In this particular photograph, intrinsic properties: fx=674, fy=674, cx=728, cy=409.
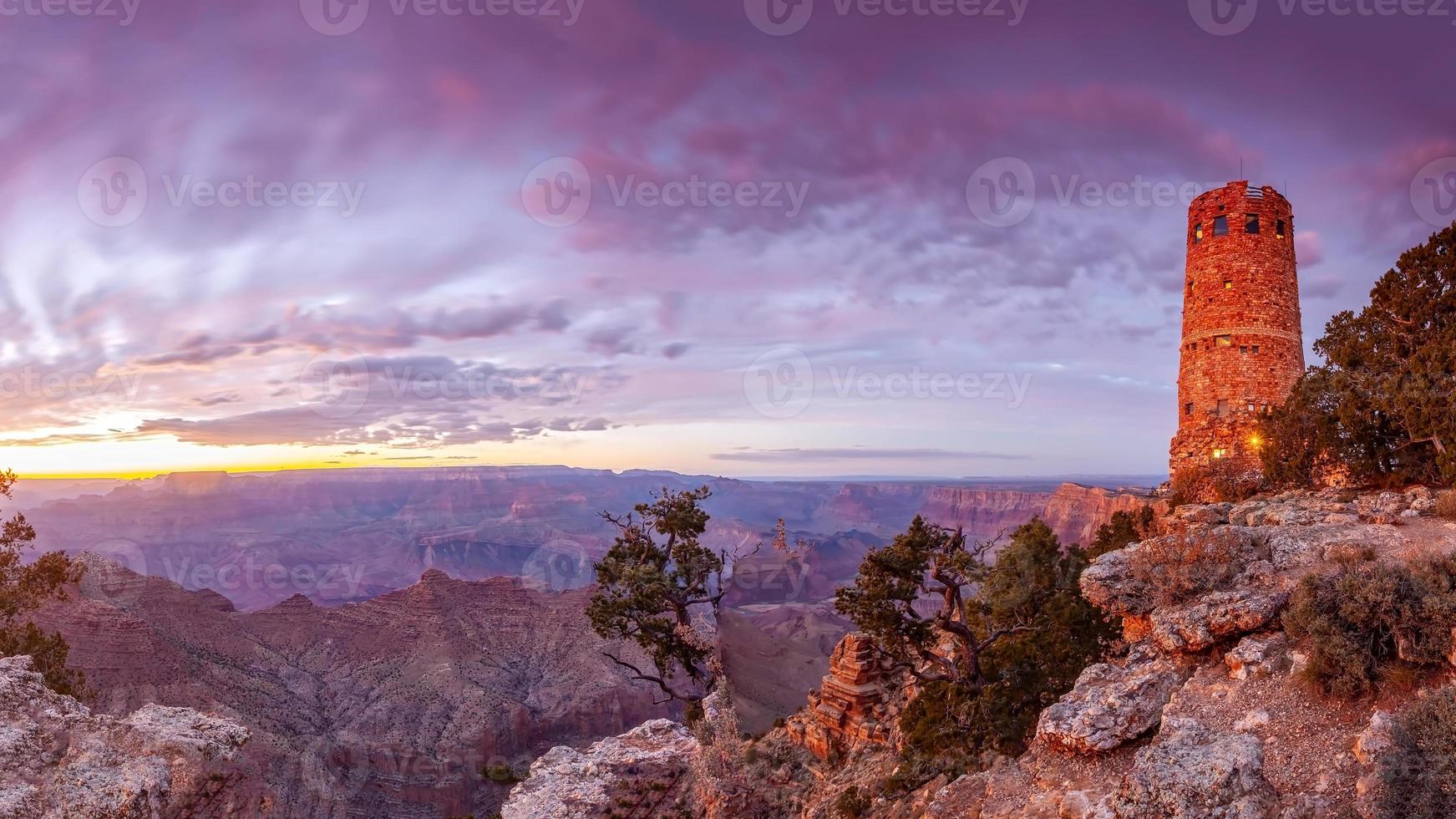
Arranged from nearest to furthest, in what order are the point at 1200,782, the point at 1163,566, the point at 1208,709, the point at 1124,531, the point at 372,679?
1. the point at 1200,782
2. the point at 1208,709
3. the point at 1163,566
4. the point at 1124,531
5. the point at 372,679

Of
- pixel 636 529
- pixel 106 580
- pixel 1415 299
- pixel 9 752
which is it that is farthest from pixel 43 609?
pixel 1415 299

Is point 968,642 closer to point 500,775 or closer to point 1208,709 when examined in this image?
point 1208,709

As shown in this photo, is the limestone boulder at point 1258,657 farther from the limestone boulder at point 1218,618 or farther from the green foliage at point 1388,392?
the green foliage at point 1388,392

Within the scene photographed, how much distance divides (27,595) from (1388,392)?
5019 centimetres

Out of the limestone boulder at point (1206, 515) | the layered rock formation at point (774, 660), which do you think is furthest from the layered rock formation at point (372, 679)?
the limestone boulder at point (1206, 515)

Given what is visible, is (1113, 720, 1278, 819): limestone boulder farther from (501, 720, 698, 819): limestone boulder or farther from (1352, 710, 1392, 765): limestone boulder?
(501, 720, 698, 819): limestone boulder

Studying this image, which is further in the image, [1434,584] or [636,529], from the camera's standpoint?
[636,529]

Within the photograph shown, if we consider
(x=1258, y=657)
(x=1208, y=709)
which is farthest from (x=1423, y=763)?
(x=1258, y=657)

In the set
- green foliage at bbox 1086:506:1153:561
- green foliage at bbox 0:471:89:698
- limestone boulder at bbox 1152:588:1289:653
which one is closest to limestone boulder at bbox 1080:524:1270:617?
limestone boulder at bbox 1152:588:1289:653

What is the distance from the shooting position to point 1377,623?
9641 mm

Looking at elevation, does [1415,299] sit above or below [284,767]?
above

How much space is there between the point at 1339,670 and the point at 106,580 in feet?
286

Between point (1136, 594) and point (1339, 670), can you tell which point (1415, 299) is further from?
point (1339, 670)

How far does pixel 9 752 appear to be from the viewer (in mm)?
17109
